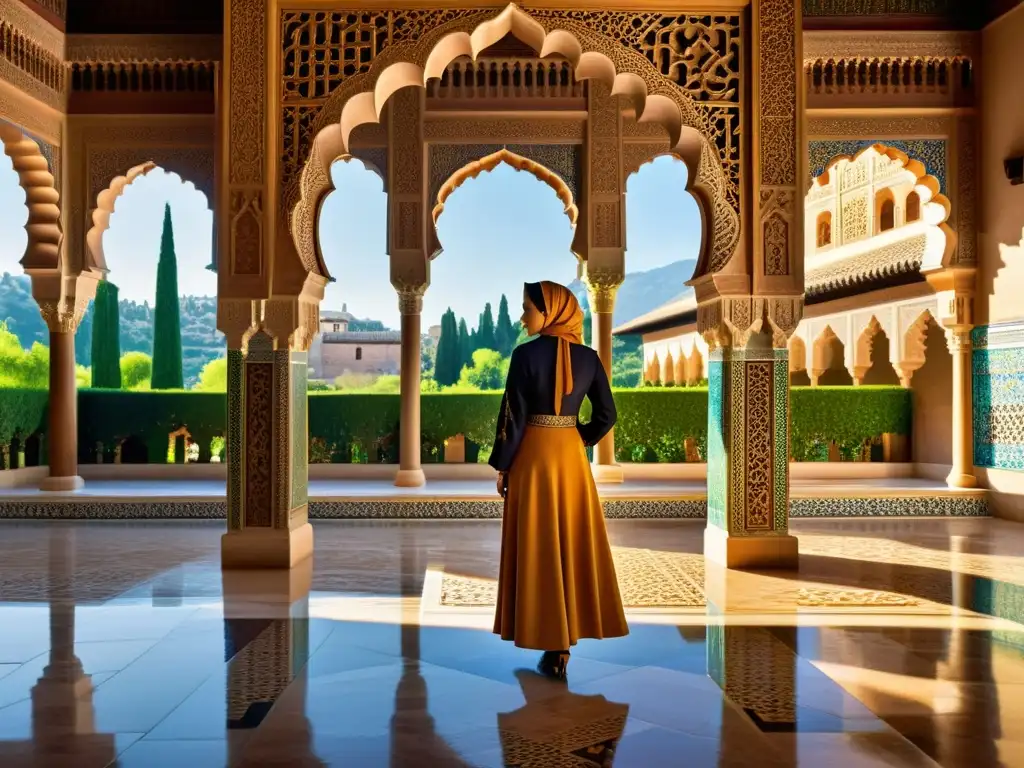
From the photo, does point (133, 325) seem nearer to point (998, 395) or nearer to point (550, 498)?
point (998, 395)

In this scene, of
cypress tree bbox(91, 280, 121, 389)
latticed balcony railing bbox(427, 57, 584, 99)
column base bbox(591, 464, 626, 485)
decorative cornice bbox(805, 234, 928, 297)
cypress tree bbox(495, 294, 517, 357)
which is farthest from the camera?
cypress tree bbox(495, 294, 517, 357)

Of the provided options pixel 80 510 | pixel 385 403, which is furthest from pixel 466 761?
pixel 385 403

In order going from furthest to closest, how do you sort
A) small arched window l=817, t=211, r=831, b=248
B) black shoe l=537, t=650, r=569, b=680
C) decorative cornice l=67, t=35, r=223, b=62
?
small arched window l=817, t=211, r=831, b=248
decorative cornice l=67, t=35, r=223, b=62
black shoe l=537, t=650, r=569, b=680

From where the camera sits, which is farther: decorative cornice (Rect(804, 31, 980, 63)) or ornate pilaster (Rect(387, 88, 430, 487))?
ornate pilaster (Rect(387, 88, 430, 487))

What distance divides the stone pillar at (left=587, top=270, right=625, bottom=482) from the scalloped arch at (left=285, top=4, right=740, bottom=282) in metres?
3.68

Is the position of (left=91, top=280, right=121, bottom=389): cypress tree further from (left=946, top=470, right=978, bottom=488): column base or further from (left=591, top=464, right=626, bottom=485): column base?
(left=946, top=470, right=978, bottom=488): column base

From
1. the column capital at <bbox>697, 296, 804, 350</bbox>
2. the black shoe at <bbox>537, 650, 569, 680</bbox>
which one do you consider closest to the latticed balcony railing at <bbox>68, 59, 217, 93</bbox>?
the column capital at <bbox>697, 296, 804, 350</bbox>

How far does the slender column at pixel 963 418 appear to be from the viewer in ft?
29.5

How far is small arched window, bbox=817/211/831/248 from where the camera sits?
15.8 meters

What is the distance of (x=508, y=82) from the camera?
9766 millimetres

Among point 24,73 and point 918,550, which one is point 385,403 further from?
point 918,550

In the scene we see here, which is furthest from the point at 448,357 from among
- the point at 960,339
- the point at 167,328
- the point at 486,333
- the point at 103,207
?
the point at 960,339

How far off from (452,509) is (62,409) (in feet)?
12.2

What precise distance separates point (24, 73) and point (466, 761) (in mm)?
7224
